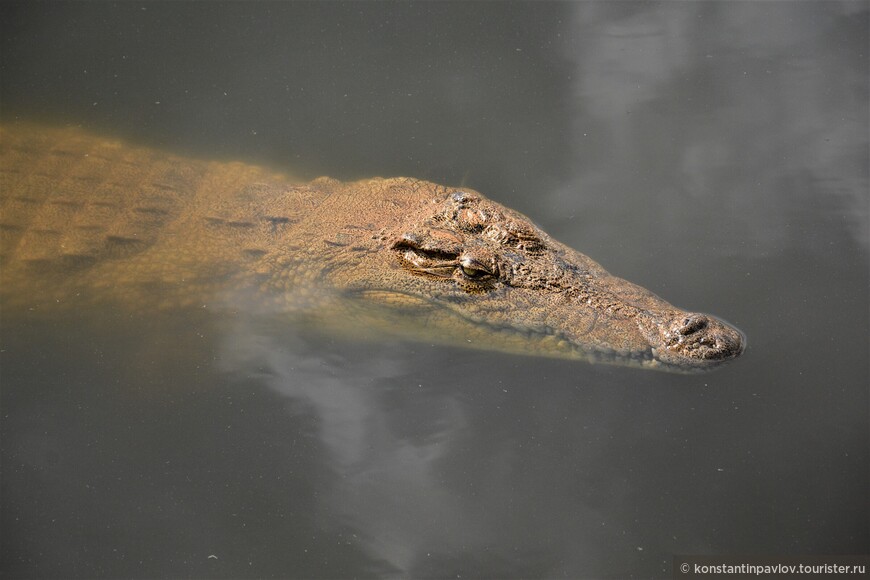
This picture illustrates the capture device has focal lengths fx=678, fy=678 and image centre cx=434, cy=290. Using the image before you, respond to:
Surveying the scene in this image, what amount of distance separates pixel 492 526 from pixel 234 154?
3023mm

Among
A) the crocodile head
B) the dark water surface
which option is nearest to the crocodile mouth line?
the crocodile head

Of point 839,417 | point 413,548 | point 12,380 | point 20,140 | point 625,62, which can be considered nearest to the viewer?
point 413,548

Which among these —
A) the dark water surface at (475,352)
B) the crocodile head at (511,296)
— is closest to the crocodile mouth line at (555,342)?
the crocodile head at (511,296)

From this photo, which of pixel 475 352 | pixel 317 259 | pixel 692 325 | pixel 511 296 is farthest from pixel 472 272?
pixel 692 325

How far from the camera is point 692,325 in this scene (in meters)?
3.39

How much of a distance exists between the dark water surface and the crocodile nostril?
0.34m

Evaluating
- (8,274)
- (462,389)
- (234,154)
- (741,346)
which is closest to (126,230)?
(8,274)

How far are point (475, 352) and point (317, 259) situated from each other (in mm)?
1040

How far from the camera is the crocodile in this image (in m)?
3.57

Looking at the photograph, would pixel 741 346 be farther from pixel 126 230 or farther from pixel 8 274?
pixel 8 274

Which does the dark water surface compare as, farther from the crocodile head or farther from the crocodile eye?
the crocodile eye

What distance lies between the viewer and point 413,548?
3.30 metres

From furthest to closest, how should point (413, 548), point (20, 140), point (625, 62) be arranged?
point (625, 62) < point (20, 140) < point (413, 548)

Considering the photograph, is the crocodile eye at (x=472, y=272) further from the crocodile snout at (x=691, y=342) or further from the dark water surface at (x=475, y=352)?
the crocodile snout at (x=691, y=342)
